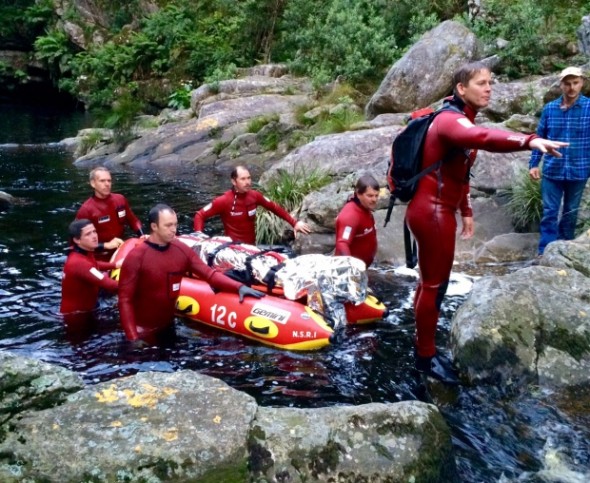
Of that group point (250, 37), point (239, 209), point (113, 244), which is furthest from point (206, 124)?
point (113, 244)

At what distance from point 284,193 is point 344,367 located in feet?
18.5

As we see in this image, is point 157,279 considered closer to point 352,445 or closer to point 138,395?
point 138,395

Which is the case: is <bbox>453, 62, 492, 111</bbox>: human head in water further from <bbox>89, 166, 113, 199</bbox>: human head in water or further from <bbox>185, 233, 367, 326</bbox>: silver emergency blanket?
<bbox>89, 166, 113, 199</bbox>: human head in water

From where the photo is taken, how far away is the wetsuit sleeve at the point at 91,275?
6.62m

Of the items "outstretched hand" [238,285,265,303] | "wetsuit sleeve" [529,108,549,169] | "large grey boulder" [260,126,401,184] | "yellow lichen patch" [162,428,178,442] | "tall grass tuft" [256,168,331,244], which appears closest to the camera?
"yellow lichen patch" [162,428,178,442]

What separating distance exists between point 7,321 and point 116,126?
1347 cm

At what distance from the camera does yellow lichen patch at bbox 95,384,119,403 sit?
3.47 m

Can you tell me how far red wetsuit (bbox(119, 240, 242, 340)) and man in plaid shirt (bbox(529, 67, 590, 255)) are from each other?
367 centimetres

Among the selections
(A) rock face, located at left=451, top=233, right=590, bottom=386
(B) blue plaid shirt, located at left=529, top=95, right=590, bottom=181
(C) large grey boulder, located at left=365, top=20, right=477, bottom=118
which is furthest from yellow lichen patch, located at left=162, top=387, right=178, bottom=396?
(C) large grey boulder, located at left=365, top=20, right=477, bottom=118

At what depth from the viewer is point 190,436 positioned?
10.6ft

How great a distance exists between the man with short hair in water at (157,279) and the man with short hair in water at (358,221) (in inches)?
43.0

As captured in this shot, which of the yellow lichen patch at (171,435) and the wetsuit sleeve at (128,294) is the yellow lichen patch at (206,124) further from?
the yellow lichen patch at (171,435)

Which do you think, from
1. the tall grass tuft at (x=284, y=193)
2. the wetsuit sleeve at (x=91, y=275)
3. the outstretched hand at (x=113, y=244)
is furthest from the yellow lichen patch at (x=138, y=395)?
the tall grass tuft at (x=284, y=193)

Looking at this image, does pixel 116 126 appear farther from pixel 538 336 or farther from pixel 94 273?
pixel 538 336
